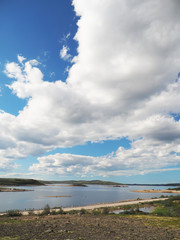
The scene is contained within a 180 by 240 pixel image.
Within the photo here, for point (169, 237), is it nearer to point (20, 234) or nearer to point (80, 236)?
point (80, 236)

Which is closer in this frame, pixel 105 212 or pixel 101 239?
pixel 101 239

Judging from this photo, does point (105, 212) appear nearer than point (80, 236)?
No

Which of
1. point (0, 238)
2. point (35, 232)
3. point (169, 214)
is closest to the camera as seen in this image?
point (0, 238)

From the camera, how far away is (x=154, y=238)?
1602 centimetres

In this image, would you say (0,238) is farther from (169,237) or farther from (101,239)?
(169,237)

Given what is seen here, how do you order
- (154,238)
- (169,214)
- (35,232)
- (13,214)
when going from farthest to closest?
1. (169,214)
2. (13,214)
3. (35,232)
4. (154,238)

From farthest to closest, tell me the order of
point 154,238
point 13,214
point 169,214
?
point 169,214, point 13,214, point 154,238

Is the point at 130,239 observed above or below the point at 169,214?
above

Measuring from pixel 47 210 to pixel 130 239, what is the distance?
2433cm

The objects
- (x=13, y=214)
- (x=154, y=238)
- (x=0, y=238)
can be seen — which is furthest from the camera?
(x=13, y=214)

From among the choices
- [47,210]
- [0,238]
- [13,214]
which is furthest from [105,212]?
[0,238]

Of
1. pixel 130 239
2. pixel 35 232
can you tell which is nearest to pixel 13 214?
pixel 35 232

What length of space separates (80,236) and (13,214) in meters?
22.0

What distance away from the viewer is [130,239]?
15391mm
